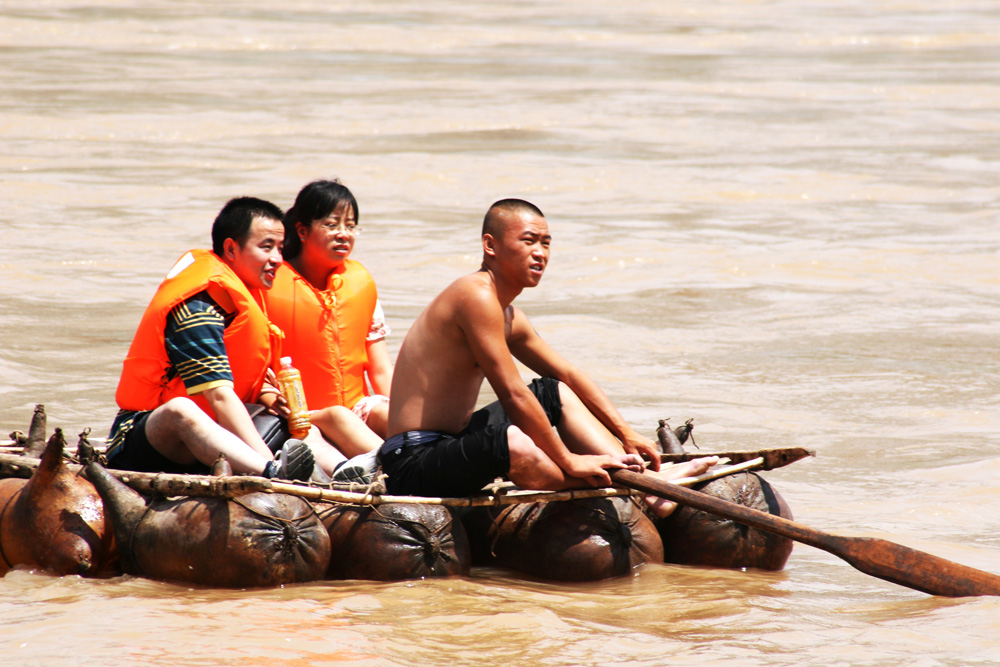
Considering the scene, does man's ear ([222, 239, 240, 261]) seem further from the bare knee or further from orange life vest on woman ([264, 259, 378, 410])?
the bare knee

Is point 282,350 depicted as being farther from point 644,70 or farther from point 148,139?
point 644,70

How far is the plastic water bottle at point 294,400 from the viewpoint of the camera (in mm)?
5520

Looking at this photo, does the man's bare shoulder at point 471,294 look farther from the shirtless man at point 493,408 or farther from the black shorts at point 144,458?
the black shorts at point 144,458

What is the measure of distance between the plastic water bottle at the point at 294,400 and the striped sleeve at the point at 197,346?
1.20 feet

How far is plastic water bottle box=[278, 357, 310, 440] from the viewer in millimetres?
5520

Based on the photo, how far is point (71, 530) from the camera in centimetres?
486

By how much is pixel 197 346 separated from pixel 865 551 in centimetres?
259

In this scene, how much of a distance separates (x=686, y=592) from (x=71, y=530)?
7.38 ft

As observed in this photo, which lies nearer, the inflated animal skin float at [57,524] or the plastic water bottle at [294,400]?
the inflated animal skin float at [57,524]

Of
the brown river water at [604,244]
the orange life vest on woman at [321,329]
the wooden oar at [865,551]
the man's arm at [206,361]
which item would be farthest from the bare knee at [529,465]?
the orange life vest on woman at [321,329]

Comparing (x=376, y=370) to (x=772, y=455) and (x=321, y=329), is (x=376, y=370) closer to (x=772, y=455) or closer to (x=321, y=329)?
(x=321, y=329)

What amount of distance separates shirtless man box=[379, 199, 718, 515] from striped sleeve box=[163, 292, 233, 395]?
0.68 m

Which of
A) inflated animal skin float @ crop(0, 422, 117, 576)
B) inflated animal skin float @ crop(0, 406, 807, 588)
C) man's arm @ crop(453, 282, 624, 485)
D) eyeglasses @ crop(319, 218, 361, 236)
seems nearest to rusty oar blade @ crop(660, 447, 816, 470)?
inflated animal skin float @ crop(0, 406, 807, 588)

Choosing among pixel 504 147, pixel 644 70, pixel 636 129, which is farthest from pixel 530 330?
pixel 644 70
